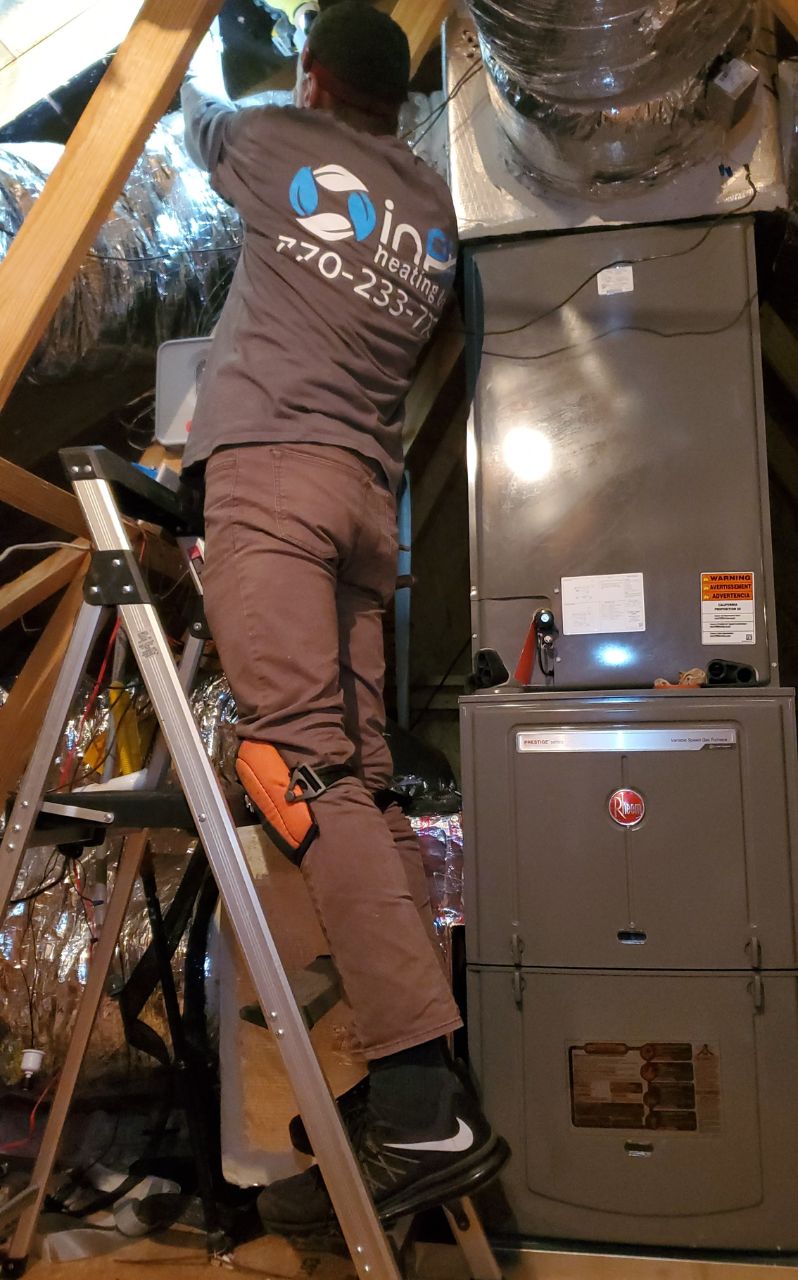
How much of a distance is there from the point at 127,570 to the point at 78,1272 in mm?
1040

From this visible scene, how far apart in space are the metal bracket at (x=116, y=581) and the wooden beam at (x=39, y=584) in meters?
0.54

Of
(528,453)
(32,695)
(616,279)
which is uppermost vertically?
(616,279)

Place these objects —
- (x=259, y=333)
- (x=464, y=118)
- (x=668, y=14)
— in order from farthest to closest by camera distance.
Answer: (x=464, y=118)
(x=668, y=14)
(x=259, y=333)

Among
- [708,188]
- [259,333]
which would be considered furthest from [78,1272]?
[708,188]

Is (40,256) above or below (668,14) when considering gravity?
below

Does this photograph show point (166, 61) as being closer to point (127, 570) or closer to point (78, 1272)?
point (127, 570)

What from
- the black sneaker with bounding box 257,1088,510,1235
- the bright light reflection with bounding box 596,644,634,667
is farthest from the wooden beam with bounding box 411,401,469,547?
the black sneaker with bounding box 257,1088,510,1235

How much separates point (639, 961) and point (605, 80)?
1414 millimetres

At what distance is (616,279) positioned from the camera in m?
1.67

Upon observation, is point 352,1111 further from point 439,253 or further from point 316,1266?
point 439,253

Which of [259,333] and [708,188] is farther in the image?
[708,188]

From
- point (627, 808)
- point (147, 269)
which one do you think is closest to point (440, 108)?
point (147, 269)

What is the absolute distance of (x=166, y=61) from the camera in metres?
1.21

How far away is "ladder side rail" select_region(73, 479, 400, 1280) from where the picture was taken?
97 centimetres
